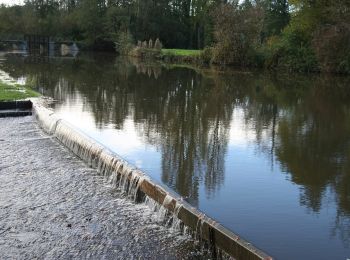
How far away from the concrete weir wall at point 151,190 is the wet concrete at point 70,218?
280 mm

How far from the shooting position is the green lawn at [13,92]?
18.7m

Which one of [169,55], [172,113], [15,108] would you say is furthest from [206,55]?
[15,108]

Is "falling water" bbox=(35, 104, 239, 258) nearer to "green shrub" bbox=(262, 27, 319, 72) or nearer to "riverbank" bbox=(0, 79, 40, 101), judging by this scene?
"riverbank" bbox=(0, 79, 40, 101)

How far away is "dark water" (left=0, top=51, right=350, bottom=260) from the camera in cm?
784

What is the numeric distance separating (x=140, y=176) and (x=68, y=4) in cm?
8528

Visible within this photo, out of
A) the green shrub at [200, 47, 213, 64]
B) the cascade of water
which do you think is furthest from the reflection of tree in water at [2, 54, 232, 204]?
the green shrub at [200, 47, 213, 64]

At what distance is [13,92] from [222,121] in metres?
9.05

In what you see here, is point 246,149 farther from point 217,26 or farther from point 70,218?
point 217,26

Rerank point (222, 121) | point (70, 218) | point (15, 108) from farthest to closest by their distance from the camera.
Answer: point (15, 108), point (222, 121), point (70, 218)

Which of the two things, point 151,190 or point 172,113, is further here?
point 172,113

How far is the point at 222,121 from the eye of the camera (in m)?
16.8

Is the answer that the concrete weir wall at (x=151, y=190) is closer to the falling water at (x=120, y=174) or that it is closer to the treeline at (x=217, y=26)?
the falling water at (x=120, y=174)

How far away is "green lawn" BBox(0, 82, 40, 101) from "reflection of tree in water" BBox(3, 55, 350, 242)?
140cm

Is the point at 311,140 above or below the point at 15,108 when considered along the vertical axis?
below
